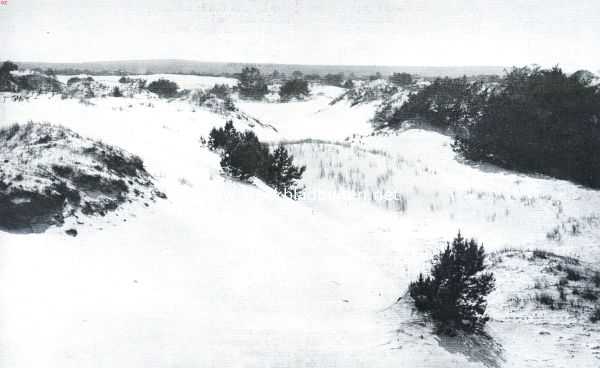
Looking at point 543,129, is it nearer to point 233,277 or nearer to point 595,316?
point 595,316

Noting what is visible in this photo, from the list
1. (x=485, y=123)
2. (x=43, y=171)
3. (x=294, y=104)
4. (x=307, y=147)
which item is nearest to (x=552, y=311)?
(x=43, y=171)

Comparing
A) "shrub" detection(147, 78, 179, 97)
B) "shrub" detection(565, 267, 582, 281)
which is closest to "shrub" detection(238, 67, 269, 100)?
"shrub" detection(147, 78, 179, 97)

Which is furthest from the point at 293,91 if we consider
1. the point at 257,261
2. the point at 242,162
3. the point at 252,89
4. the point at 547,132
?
the point at 257,261

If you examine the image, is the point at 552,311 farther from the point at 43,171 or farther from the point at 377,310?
the point at 43,171

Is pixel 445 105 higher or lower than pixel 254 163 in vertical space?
higher

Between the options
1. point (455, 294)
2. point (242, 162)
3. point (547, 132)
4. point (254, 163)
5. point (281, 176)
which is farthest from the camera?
point (547, 132)

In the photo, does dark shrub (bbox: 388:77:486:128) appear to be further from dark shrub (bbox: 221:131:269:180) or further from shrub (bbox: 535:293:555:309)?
shrub (bbox: 535:293:555:309)
